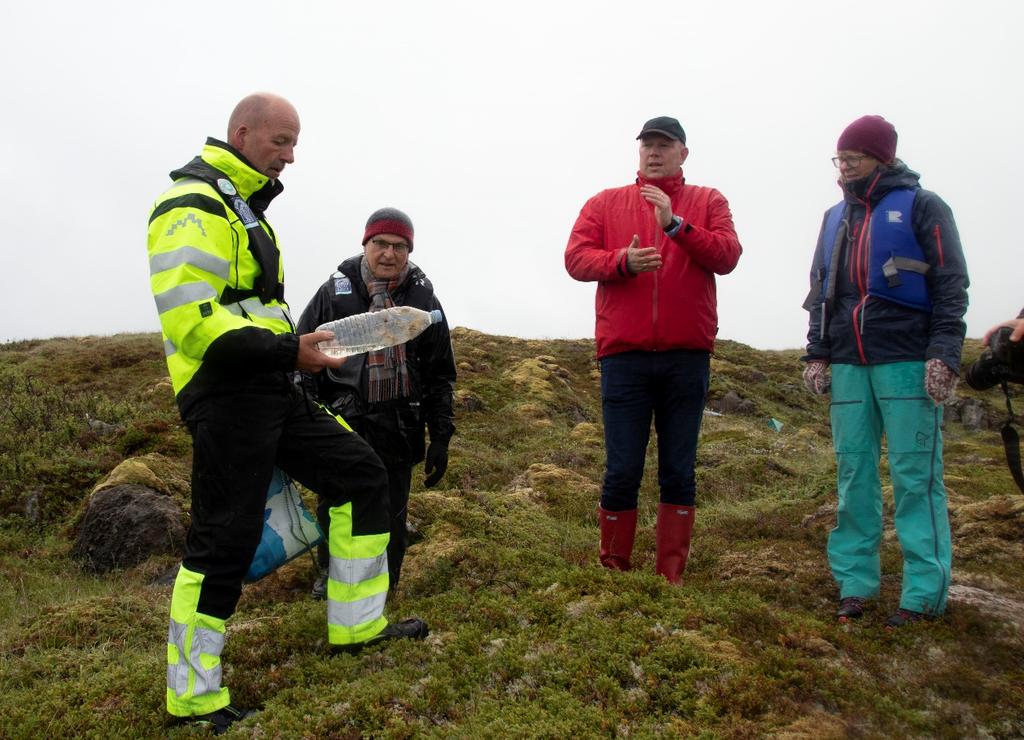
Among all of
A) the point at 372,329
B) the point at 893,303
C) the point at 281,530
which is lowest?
the point at 281,530

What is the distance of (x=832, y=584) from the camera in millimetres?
6680

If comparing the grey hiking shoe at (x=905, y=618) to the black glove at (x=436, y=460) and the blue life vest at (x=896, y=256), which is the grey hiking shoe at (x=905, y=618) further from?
the black glove at (x=436, y=460)

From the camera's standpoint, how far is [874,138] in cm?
571

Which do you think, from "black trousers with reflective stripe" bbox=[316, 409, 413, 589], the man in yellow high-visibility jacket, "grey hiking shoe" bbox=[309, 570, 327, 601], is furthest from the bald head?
"grey hiking shoe" bbox=[309, 570, 327, 601]

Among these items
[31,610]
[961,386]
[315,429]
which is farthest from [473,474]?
[961,386]

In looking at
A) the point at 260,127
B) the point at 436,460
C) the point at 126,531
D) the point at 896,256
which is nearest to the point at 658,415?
the point at 436,460

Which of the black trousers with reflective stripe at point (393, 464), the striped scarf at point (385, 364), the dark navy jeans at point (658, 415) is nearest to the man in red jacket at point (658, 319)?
the dark navy jeans at point (658, 415)

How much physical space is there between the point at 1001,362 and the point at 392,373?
440 centimetres

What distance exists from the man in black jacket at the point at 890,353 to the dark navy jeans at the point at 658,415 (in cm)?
115

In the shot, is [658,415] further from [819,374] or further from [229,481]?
[229,481]

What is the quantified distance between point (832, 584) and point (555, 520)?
3.57m

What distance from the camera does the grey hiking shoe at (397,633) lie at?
5051 mm

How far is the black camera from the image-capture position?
185 inches

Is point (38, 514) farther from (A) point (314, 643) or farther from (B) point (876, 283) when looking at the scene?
(B) point (876, 283)
